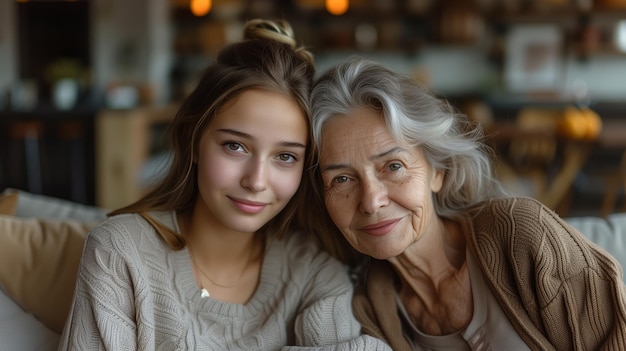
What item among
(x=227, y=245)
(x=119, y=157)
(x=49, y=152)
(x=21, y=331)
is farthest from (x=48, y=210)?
(x=49, y=152)

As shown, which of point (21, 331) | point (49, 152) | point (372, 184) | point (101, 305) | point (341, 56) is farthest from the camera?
point (341, 56)

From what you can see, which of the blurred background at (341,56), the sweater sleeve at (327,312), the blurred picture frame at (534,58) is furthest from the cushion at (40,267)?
the blurred picture frame at (534,58)

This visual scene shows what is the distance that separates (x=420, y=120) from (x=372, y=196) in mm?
228

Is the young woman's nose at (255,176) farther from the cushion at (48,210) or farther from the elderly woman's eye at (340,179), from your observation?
the cushion at (48,210)

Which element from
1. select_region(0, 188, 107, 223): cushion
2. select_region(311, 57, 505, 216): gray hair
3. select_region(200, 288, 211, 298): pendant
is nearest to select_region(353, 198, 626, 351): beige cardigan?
select_region(311, 57, 505, 216): gray hair

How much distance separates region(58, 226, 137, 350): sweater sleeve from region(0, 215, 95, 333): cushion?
343 millimetres

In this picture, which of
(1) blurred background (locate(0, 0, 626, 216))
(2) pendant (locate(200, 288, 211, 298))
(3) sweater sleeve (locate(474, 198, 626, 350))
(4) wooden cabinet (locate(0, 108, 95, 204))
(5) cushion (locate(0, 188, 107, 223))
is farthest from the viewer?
(1) blurred background (locate(0, 0, 626, 216))

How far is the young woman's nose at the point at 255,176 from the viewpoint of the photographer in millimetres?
1546

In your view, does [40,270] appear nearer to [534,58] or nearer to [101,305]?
[101,305]

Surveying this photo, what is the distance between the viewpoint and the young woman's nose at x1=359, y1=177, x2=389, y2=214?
1.56m

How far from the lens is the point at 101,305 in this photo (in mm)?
1478

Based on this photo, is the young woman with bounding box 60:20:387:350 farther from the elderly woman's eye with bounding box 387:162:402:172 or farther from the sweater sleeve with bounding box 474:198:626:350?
the sweater sleeve with bounding box 474:198:626:350

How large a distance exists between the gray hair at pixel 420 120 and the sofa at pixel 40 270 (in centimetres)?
44

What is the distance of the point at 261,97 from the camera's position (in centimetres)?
160
